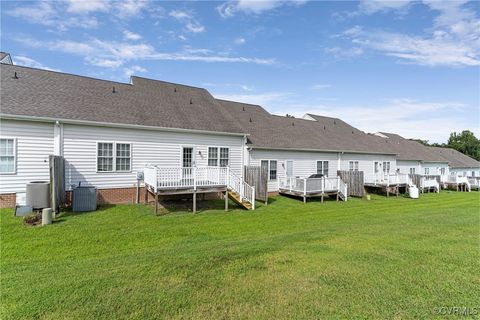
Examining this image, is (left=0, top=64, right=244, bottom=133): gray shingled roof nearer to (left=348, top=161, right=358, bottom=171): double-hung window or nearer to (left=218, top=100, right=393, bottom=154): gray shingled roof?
(left=218, top=100, right=393, bottom=154): gray shingled roof

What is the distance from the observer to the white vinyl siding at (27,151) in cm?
1055

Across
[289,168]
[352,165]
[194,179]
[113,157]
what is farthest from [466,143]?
[113,157]

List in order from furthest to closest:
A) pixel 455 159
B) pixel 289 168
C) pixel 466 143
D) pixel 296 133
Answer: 1. pixel 466 143
2. pixel 455 159
3. pixel 296 133
4. pixel 289 168

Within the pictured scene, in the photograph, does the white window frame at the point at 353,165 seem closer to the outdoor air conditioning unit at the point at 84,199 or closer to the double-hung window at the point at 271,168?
the double-hung window at the point at 271,168

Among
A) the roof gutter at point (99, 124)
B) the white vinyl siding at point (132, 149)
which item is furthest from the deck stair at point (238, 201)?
the roof gutter at point (99, 124)

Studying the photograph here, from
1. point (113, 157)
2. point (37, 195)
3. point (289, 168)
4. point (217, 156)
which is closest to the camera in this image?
point (37, 195)

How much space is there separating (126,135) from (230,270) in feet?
32.4

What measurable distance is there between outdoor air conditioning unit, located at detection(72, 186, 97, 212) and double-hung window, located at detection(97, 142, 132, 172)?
5.09 feet

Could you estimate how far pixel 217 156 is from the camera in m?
15.7

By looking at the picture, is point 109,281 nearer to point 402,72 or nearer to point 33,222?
point 33,222

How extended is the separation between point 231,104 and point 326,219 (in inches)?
507

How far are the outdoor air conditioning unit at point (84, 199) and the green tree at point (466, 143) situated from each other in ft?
249

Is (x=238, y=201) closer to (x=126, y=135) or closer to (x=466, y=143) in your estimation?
(x=126, y=135)

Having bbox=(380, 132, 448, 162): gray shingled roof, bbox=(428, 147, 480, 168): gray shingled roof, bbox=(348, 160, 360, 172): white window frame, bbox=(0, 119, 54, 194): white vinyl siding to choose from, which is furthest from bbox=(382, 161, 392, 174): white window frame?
bbox=(0, 119, 54, 194): white vinyl siding
